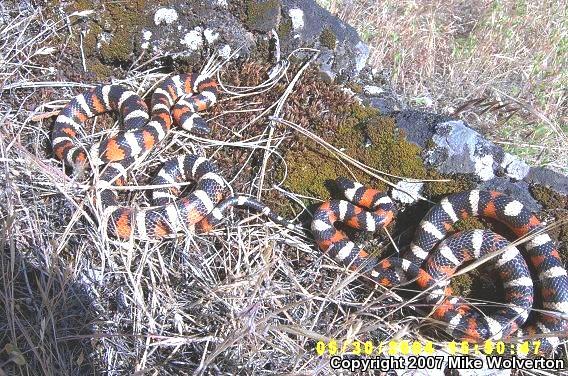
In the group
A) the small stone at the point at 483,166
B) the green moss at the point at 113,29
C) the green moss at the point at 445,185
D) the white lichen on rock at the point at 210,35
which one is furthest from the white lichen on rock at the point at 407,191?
the green moss at the point at 113,29

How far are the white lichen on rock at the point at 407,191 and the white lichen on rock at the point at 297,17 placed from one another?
5.04ft

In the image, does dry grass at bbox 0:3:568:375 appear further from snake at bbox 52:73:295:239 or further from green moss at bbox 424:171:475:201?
green moss at bbox 424:171:475:201

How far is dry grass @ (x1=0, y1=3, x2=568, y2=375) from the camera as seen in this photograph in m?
2.84

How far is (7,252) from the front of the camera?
3.13 metres

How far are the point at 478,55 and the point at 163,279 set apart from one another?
4.37m

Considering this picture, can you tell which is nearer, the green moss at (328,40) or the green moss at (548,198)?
the green moss at (548,198)

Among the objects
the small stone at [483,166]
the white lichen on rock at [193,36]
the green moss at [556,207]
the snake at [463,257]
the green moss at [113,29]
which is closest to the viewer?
the snake at [463,257]

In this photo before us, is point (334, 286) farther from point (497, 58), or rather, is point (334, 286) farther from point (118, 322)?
point (497, 58)

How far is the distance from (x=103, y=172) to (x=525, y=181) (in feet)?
9.90

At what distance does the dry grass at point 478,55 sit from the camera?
5250 mm

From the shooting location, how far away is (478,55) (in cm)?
583

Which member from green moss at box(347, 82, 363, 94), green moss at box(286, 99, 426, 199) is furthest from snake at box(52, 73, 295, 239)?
green moss at box(347, 82, 363, 94)

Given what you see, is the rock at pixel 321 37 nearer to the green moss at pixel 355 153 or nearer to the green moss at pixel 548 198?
the green moss at pixel 355 153

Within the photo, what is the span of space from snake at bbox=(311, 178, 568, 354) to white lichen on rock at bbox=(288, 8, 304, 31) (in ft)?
4.71
